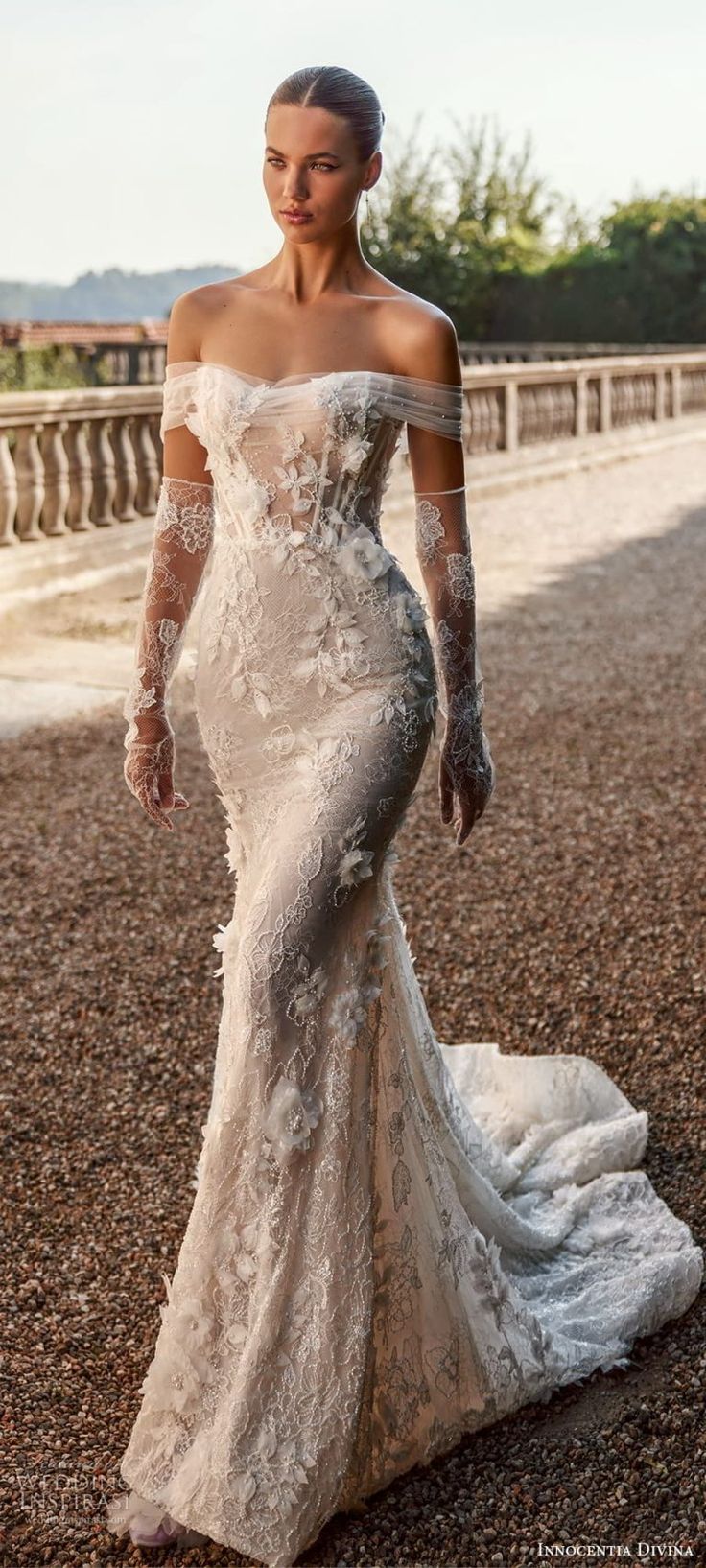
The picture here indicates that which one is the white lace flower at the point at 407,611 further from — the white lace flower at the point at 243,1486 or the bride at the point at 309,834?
the white lace flower at the point at 243,1486

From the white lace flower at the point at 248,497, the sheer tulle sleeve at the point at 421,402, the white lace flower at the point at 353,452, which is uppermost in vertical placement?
the sheer tulle sleeve at the point at 421,402

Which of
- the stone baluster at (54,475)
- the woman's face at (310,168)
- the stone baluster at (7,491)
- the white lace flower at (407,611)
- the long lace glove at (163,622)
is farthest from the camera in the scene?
the stone baluster at (54,475)

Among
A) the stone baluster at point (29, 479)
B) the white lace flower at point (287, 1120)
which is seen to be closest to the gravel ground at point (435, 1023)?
the white lace flower at point (287, 1120)

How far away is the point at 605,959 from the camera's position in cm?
466

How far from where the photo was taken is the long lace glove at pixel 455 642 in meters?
2.49

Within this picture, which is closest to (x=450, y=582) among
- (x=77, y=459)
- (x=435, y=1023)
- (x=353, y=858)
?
(x=353, y=858)

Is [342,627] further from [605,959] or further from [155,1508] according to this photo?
[605,959]

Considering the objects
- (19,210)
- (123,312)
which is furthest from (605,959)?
(19,210)

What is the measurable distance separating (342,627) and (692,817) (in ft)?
12.8

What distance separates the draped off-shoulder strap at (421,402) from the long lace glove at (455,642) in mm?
128

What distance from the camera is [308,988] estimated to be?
7.74 feet

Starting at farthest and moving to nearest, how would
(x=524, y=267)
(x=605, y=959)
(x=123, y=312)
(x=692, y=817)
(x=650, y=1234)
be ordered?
(x=123, y=312)
(x=524, y=267)
(x=692, y=817)
(x=605, y=959)
(x=650, y=1234)

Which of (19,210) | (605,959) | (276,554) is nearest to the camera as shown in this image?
(276,554)

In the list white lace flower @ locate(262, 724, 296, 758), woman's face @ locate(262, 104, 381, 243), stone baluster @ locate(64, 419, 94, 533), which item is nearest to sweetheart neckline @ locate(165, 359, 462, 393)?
woman's face @ locate(262, 104, 381, 243)
